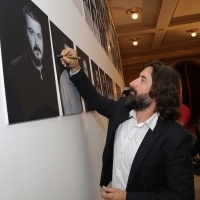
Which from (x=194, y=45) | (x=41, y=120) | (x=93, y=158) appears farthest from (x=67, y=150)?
(x=194, y=45)

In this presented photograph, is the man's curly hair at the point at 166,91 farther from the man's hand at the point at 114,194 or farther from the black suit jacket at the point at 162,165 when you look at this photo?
the man's hand at the point at 114,194

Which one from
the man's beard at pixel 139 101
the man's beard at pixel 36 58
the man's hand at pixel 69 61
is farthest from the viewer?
the man's beard at pixel 139 101

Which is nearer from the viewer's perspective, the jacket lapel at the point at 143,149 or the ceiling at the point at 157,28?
the jacket lapel at the point at 143,149

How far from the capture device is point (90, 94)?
172 centimetres

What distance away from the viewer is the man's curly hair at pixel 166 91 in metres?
1.60

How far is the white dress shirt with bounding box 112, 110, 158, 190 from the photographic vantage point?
154 centimetres

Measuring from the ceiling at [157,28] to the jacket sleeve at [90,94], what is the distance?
4619 millimetres

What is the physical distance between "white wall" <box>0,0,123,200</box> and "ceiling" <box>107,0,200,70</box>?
15.4 ft

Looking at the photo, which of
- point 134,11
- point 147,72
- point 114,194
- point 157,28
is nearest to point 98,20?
point 147,72

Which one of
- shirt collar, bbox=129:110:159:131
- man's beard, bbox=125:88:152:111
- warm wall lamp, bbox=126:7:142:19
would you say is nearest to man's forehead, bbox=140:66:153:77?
man's beard, bbox=125:88:152:111

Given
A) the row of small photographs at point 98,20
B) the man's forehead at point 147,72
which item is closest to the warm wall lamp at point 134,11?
the row of small photographs at point 98,20

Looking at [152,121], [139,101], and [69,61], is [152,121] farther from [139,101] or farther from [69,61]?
[69,61]

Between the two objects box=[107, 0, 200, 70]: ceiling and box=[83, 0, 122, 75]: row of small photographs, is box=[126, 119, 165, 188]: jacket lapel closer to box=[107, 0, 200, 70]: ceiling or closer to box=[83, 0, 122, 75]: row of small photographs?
box=[83, 0, 122, 75]: row of small photographs

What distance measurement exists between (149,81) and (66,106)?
0.68m
